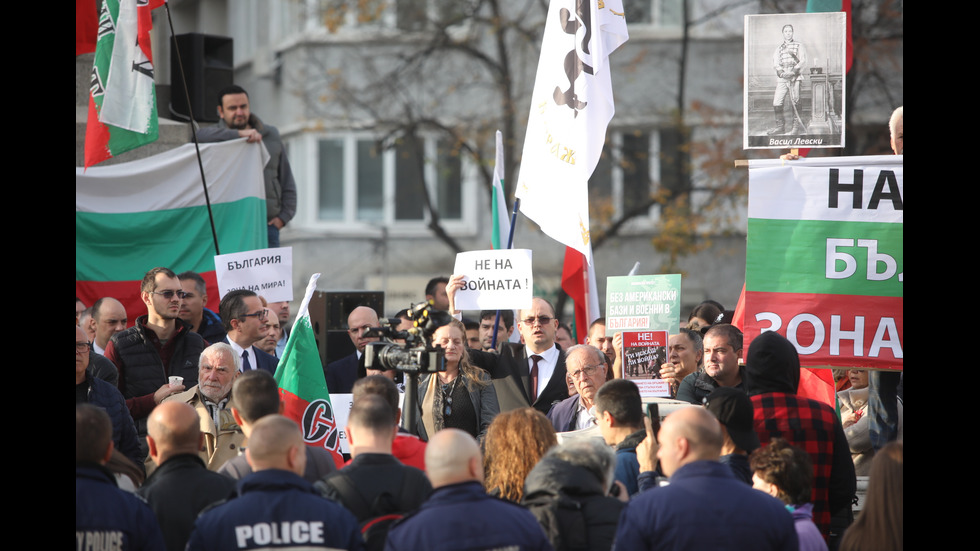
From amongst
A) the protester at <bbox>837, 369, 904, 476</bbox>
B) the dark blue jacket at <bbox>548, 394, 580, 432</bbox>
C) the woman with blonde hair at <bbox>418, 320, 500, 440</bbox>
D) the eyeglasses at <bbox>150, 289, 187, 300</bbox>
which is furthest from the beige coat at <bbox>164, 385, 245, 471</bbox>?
the protester at <bbox>837, 369, 904, 476</bbox>

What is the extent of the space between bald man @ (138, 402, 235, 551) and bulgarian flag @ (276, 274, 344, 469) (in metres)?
1.91

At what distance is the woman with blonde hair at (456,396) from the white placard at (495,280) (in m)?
0.28

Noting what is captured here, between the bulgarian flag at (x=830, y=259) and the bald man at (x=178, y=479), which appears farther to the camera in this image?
the bulgarian flag at (x=830, y=259)

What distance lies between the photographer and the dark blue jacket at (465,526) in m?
4.50

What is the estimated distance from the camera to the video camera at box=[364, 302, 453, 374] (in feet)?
19.8

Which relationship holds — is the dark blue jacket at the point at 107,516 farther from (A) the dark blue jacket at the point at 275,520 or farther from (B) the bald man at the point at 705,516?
(B) the bald man at the point at 705,516

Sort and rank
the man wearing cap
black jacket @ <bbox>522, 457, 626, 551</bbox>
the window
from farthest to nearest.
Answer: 1. the window
2. the man wearing cap
3. black jacket @ <bbox>522, 457, 626, 551</bbox>

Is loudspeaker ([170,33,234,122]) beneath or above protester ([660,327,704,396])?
above

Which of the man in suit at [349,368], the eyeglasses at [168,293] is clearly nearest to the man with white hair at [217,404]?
the eyeglasses at [168,293]

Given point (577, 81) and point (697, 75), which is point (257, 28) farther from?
point (577, 81)

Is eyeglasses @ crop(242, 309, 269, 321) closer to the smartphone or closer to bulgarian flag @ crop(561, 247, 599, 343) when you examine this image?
bulgarian flag @ crop(561, 247, 599, 343)

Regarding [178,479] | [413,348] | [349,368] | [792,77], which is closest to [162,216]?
[349,368]

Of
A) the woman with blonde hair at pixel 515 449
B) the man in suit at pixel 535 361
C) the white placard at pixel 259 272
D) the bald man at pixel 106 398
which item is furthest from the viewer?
the white placard at pixel 259 272

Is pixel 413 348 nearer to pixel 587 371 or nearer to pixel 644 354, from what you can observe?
pixel 587 371
